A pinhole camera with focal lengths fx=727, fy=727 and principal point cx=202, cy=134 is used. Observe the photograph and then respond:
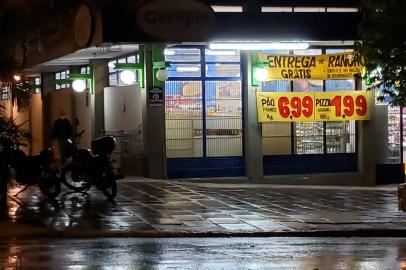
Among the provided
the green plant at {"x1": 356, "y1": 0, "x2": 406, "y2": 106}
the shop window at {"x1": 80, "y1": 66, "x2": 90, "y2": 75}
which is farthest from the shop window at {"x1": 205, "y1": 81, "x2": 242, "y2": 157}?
the green plant at {"x1": 356, "y1": 0, "x2": 406, "y2": 106}

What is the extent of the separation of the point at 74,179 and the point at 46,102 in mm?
14705

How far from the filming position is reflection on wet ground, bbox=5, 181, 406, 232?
12.9 meters

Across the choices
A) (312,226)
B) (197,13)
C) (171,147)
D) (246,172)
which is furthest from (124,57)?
(312,226)

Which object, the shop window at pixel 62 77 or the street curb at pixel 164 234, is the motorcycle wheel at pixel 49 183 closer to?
the street curb at pixel 164 234

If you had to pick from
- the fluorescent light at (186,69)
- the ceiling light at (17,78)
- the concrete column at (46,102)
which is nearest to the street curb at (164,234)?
the ceiling light at (17,78)

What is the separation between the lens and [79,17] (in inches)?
713

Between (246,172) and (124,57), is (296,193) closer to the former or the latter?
(246,172)

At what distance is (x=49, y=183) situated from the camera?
15.7 meters

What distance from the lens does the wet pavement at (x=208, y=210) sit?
41.8 feet

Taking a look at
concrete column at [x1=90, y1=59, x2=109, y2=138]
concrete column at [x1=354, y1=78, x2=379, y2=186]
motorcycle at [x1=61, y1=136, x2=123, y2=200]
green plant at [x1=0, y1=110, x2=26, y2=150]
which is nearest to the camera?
green plant at [x1=0, y1=110, x2=26, y2=150]

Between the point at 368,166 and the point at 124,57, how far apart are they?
838cm

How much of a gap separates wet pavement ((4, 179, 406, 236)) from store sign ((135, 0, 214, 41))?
3.68 metres

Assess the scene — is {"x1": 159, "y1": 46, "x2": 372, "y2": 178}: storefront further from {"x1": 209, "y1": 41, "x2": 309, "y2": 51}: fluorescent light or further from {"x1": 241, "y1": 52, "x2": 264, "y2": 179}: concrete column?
{"x1": 209, "y1": 41, "x2": 309, "y2": 51}: fluorescent light

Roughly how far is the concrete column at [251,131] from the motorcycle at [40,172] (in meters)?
7.24
